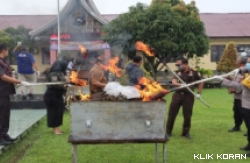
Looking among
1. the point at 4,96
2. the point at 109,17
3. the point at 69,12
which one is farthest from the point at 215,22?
the point at 4,96

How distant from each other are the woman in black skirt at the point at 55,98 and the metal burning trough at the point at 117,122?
2976 mm

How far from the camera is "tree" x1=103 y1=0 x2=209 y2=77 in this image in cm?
→ 1661

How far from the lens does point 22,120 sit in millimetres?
9008

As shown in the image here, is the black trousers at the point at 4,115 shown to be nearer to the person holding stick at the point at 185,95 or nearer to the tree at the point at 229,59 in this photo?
the person holding stick at the point at 185,95

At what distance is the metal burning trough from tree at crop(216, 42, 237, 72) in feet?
56.3

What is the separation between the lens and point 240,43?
84.1 feet

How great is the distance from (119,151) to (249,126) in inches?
91.5

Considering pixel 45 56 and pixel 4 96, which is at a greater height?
pixel 45 56

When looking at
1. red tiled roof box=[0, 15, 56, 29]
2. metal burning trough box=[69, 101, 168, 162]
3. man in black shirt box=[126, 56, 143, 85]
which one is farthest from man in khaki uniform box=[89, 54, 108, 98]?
red tiled roof box=[0, 15, 56, 29]

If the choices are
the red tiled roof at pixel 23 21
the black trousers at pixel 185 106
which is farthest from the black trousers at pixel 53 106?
the red tiled roof at pixel 23 21

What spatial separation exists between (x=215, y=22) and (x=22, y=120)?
21915 millimetres

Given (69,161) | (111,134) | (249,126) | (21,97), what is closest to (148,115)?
(111,134)

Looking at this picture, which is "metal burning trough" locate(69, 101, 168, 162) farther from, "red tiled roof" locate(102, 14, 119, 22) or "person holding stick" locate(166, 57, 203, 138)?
"red tiled roof" locate(102, 14, 119, 22)

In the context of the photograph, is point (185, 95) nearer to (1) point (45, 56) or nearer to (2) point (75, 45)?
(2) point (75, 45)
